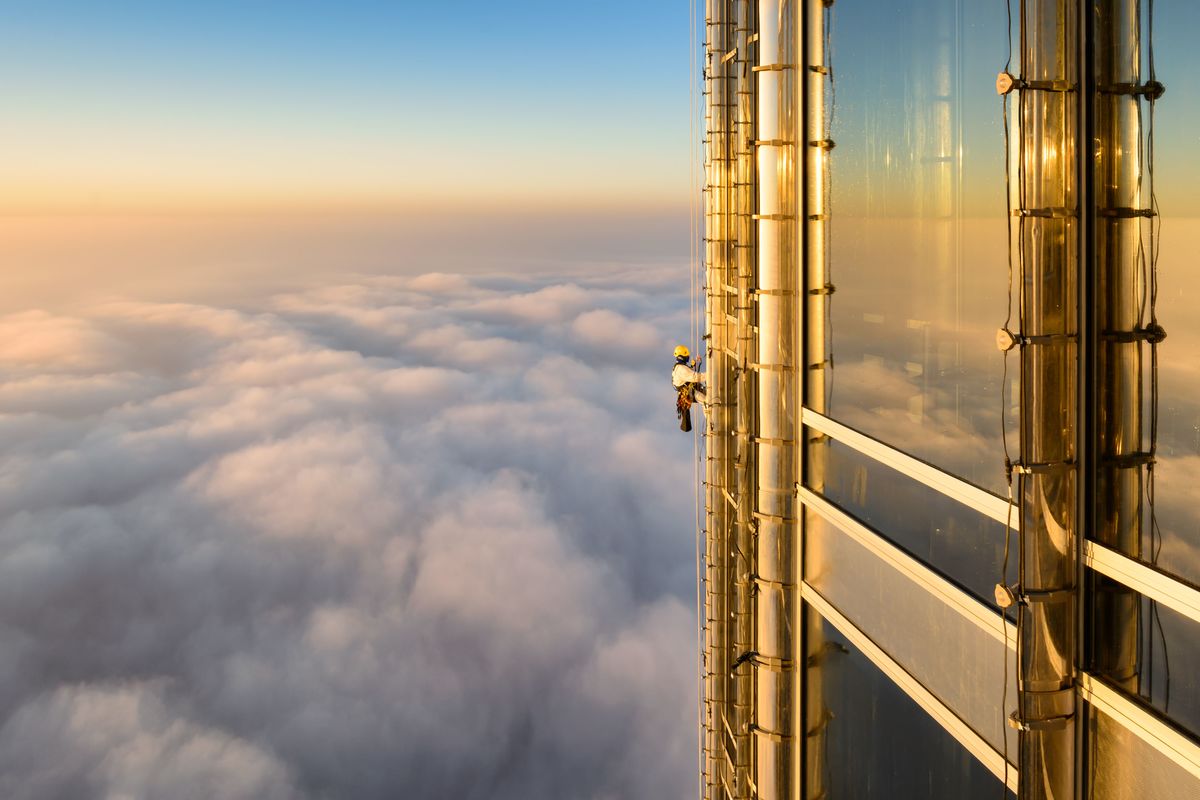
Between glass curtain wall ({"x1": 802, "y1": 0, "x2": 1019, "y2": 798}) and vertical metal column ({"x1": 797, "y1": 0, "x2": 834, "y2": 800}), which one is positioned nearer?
glass curtain wall ({"x1": 802, "y1": 0, "x2": 1019, "y2": 798})

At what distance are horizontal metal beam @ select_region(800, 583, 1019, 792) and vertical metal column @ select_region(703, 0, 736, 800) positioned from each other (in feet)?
17.6

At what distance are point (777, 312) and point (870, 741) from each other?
4467 millimetres

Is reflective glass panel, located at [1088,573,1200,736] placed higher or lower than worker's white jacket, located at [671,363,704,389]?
lower

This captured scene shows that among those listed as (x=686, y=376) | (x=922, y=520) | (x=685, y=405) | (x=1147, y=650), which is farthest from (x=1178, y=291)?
(x=685, y=405)

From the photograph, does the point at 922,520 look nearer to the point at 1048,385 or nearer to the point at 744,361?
the point at 1048,385

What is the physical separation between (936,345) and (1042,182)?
203cm

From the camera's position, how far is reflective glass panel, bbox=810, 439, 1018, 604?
7.04 metres

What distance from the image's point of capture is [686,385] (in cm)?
1630

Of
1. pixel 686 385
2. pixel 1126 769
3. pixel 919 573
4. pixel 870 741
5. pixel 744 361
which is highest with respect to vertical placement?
pixel 744 361

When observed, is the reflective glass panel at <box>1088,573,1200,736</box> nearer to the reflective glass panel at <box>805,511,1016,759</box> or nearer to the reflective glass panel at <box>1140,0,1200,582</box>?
the reflective glass panel at <box>1140,0,1200,582</box>

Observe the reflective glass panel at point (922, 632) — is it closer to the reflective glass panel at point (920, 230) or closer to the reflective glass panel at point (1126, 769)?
the reflective glass panel at point (1126, 769)

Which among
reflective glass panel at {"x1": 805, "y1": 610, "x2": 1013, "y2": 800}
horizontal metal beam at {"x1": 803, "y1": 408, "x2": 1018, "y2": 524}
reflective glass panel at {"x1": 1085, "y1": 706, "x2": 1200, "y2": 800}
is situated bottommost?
reflective glass panel at {"x1": 805, "y1": 610, "x2": 1013, "y2": 800}

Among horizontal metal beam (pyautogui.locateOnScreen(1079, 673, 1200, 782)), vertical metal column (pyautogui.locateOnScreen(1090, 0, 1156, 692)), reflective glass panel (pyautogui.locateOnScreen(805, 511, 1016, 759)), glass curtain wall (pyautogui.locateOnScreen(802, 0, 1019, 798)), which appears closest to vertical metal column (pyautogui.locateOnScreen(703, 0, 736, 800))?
glass curtain wall (pyautogui.locateOnScreen(802, 0, 1019, 798))

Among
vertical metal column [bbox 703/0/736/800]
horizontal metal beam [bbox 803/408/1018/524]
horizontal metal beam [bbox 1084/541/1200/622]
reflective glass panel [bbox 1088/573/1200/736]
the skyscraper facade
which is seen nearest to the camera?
horizontal metal beam [bbox 1084/541/1200/622]
